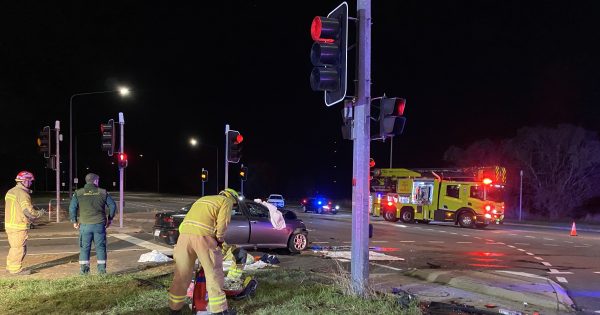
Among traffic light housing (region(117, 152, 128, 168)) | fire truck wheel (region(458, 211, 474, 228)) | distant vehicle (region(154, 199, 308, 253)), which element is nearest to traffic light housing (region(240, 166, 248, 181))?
traffic light housing (region(117, 152, 128, 168))

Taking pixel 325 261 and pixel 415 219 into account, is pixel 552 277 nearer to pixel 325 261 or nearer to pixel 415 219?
pixel 325 261

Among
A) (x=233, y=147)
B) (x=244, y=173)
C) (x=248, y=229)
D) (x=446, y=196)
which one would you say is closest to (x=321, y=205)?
(x=446, y=196)

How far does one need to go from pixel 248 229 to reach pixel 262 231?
1.32 feet

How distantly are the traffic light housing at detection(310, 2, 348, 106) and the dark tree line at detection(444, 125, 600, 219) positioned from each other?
36504 millimetres

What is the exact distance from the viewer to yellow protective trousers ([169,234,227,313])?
Answer: 18.5 ft

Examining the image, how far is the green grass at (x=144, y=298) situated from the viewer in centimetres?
609

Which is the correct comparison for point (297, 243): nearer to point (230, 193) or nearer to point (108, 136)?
point (230, 193)

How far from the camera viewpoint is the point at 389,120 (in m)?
7.14

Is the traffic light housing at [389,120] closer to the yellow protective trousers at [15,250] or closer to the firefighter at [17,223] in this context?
the firefighter at [17,223]

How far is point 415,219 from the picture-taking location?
91.9ft

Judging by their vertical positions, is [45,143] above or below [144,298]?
above

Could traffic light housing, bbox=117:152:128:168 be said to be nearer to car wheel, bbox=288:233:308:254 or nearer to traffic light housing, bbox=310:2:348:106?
car wheel, bbox=288:233:308:254

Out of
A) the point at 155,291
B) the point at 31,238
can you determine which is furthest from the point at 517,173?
the point at 155,291

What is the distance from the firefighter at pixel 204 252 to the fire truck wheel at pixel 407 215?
76.6 feet
